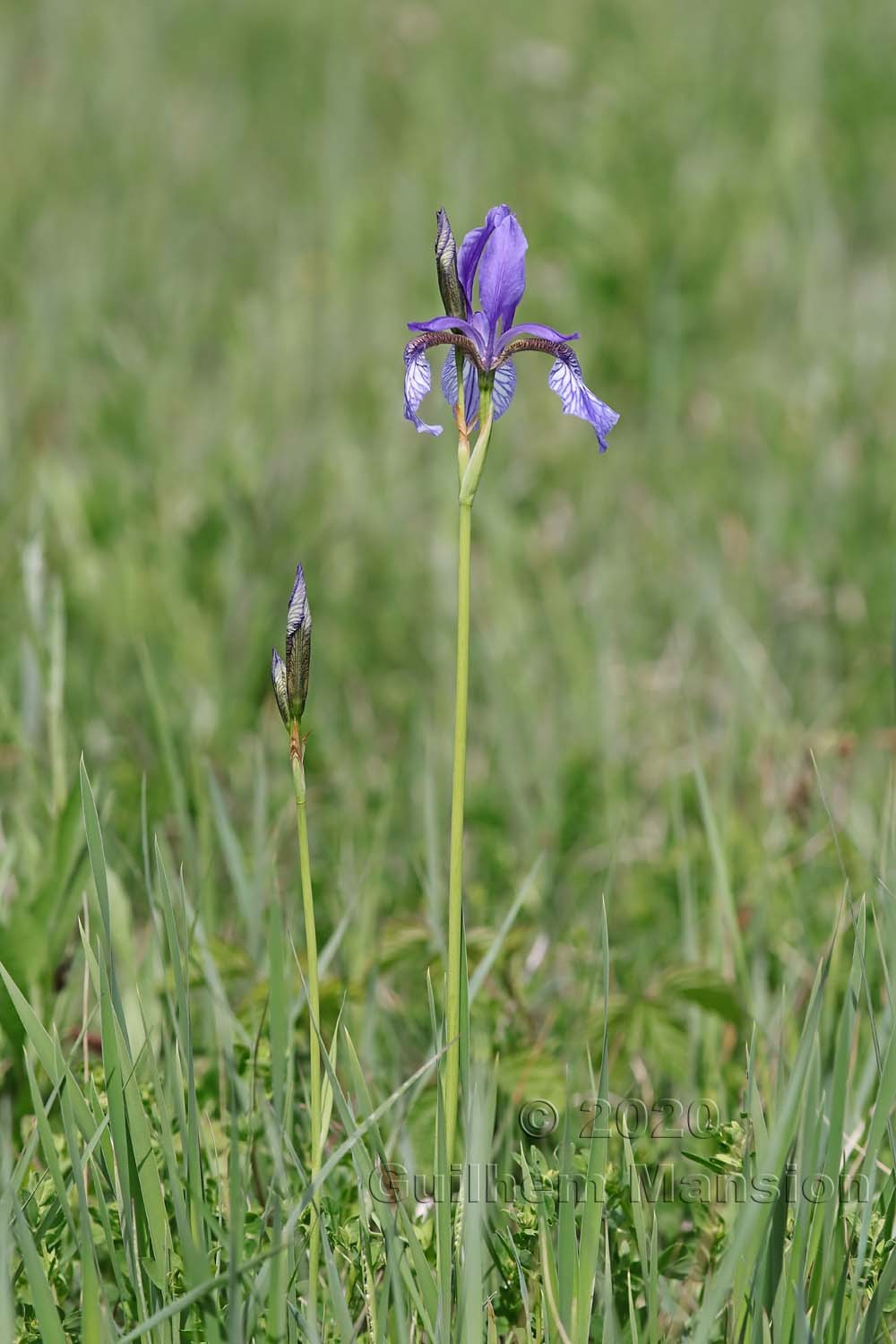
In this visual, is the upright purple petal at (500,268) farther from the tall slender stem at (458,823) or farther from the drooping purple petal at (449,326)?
the tall slender stem at (458,823)

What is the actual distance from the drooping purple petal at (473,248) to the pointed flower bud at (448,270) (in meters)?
0.03

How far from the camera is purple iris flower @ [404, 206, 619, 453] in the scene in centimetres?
125

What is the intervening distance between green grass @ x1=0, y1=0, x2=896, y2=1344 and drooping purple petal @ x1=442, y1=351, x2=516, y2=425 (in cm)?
56

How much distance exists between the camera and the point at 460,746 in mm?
1196

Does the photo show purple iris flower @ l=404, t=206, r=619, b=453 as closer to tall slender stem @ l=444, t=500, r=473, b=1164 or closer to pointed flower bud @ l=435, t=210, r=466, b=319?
pointed flower bud @ l=435, t=210, r=466, b=319

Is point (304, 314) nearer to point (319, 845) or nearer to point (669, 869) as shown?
point (319, 845)

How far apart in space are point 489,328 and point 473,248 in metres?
0.09

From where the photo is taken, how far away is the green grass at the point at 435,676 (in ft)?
4.31

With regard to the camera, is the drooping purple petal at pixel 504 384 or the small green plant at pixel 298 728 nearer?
the small green plant at pixel 298 728

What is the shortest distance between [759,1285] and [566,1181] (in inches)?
8.9
